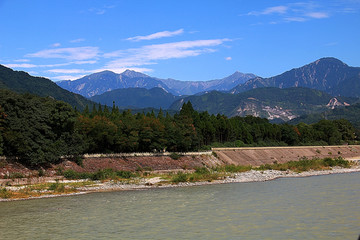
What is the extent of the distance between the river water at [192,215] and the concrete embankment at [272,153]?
60261 millimetres

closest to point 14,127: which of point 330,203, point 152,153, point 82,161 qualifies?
point 82,161

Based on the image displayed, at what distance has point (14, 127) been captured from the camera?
269ft

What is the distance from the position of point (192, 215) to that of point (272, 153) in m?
103

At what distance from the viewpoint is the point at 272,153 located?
480 ft

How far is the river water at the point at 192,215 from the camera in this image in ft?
127

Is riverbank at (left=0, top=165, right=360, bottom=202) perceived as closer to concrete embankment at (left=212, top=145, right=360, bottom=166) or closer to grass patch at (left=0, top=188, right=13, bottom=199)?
grass patch at (left=0, top=188, right=13, bottom=199)

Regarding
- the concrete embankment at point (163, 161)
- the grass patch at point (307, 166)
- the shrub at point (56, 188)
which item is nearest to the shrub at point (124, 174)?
the concrete embankment at point (163, 161)

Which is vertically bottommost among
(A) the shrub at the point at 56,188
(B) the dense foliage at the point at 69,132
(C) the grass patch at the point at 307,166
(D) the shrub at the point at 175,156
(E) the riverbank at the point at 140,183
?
(C) the grass patch at the point at 307,166

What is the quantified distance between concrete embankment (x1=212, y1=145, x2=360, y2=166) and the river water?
60261 millimetres

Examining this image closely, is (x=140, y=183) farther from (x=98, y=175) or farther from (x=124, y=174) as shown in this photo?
(x=98, y=175)

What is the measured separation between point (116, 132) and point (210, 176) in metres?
29.5

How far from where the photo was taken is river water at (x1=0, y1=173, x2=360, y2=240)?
38625 mm

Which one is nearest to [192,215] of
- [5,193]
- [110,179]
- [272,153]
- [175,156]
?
[5,193]

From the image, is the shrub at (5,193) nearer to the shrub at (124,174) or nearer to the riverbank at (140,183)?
the riverbank at (140,183)
